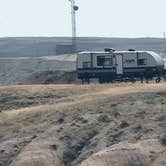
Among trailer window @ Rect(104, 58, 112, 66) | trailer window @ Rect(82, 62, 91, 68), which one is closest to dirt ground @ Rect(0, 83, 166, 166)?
trailer window @ Rect(104, 58, 112, 66)

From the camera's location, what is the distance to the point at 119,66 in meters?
87.5

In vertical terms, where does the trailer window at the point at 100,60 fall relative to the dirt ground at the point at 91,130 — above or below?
above

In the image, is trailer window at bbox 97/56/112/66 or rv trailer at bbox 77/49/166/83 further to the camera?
trailer window at bbox 97/56/112/66

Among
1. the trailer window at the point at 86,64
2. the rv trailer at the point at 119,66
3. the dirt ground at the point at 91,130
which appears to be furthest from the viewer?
the trailer window at the point at 86,64

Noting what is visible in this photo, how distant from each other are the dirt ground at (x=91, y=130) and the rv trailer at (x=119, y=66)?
17509mm

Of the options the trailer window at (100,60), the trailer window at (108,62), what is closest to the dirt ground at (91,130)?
the trailer window at (108,62)

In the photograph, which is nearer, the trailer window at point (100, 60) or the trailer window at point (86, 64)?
the trailer window at point (100, 60)

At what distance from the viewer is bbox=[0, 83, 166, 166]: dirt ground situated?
53.2 metres

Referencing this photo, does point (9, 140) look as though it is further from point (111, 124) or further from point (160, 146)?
point (160, 146)

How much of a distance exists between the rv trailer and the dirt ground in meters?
17.5

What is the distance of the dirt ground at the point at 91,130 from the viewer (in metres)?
53.2

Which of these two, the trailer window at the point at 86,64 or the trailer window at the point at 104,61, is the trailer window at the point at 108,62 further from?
the trailer window at the point at 86,64

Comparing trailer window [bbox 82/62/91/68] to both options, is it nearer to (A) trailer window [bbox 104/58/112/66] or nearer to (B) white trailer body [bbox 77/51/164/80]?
(B) white trailer body [bbox 77/51/164/80]

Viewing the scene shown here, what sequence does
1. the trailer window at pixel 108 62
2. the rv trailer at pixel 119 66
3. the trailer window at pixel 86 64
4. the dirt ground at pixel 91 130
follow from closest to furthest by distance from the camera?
1. the dirt ground at pixel 91 130
2. the rv trailer at pixel 119 66
3. the trailer window at pixel 108 62
4. the trailer window at pixel 86 64
